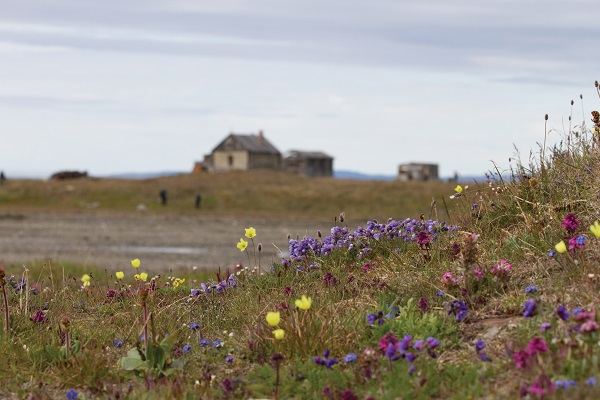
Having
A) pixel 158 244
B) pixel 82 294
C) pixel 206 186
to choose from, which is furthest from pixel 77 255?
pixel 206 186

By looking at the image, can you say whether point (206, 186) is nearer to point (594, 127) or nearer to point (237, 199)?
point (237, 199)

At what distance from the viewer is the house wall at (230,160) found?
8525cm

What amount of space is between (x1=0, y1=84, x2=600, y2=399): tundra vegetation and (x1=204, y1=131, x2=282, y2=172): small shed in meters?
77.6

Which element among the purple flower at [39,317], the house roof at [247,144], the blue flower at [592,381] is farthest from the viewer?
the house roof at [247,144]

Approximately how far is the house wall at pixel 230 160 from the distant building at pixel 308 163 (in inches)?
258

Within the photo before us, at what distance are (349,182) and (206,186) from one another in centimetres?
1235

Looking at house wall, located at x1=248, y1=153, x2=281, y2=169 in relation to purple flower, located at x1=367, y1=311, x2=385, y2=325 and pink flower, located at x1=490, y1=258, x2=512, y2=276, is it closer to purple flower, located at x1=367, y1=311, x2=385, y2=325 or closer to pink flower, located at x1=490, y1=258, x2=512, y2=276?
pink flower, located at x1=490, y1=258, x2=512, y2=276

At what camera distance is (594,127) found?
26.1ft

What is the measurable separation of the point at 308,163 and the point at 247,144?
9.61m

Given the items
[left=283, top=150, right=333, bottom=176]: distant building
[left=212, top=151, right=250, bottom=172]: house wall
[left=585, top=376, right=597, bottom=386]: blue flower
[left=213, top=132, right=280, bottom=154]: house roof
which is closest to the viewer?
[left=585, top=376, right=597, bottom=386]: blue flower

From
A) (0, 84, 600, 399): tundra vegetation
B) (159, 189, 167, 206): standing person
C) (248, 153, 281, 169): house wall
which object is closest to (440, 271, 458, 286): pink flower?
(0, 84, 600, 399): tundra vegetation

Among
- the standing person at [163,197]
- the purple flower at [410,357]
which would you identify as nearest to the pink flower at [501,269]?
the purple flower at [410,357]

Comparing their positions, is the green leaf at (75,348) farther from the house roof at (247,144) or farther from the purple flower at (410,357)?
the house roof at (247,144)

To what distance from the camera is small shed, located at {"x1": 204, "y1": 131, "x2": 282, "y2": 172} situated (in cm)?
8538
